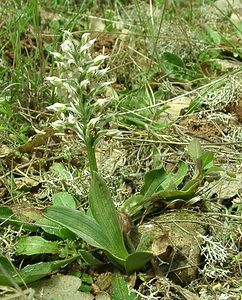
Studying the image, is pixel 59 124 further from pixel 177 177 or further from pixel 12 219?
pixel 177 177

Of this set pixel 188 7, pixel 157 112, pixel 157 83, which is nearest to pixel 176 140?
pixel 157 112

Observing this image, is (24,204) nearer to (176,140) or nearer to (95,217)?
(95,217)

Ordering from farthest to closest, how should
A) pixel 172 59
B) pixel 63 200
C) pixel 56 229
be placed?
pixel 172 59 → pixel 63 200 → pixel 56 229

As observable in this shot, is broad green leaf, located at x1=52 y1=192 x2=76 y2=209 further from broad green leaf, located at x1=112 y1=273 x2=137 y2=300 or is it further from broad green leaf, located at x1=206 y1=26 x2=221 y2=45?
broad green leaf, located at x1=206 y1=26 x2=221 y2=45

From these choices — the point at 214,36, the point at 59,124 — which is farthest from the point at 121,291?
the point at 214,36

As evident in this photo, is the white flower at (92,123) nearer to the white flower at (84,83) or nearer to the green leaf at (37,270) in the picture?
the white flower at (84,83)

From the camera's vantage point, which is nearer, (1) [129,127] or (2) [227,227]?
(2) [227,227]
